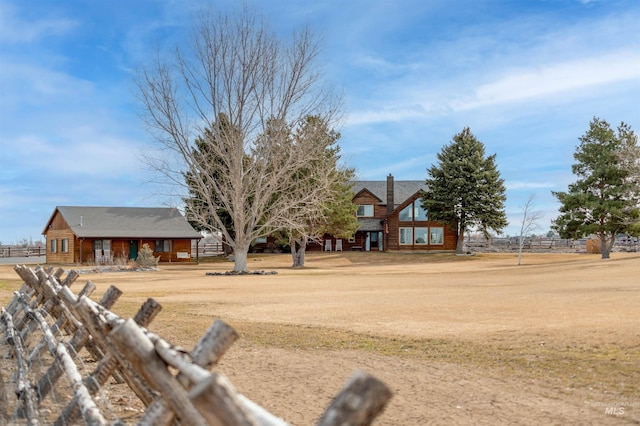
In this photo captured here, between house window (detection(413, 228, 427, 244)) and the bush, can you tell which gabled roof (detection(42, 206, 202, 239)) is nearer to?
the bush

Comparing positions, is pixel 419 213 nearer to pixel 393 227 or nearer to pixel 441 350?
pixel 393 227

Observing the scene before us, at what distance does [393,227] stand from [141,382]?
2293 inches

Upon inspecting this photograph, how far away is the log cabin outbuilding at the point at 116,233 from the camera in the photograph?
1879 inches

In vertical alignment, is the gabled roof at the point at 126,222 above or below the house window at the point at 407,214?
below

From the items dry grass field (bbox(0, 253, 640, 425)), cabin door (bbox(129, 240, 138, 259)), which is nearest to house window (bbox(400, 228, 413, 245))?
cabin door (bbox(129, 240, 138, 259))

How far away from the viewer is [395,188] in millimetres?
68562

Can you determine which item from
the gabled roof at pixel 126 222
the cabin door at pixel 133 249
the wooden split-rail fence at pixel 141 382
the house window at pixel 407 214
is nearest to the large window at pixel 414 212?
the house window at pixel 407 214

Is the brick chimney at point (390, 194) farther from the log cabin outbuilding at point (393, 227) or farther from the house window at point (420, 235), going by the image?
the house window at point (420, 235)

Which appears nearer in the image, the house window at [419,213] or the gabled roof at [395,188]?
the house window at [419,213]

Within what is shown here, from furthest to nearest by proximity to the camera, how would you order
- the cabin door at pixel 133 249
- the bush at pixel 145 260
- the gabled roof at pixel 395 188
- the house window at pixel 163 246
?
1. the gabled roof at pixel 395 188
2. the house window at pixel 163 246
3. the cabin door at pixel 133 249
4. the bush at pixel 145 260

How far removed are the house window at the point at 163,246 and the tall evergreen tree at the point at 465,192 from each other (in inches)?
945

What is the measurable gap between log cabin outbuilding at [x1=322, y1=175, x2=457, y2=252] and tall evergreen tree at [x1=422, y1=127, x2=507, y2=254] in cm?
199

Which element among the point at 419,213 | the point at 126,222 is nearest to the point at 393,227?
the point at 419,213

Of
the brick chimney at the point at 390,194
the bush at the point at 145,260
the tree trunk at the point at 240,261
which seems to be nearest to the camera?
the tree trunk at the point at 240,261
